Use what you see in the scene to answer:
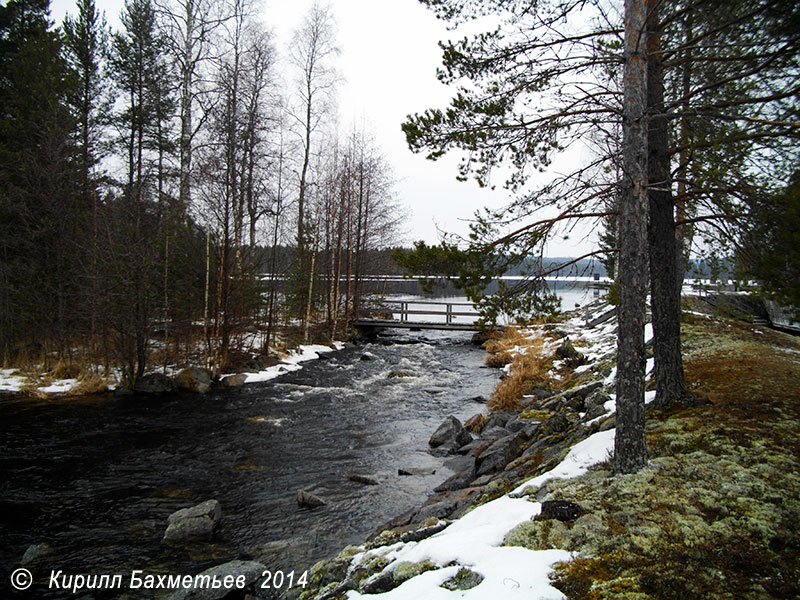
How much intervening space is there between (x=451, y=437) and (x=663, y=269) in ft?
17.1

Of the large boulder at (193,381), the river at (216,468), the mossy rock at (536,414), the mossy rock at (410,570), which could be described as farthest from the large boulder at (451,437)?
the large boulder at (193,381)

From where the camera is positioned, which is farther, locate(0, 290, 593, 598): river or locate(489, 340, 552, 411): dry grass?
locate(489, 340, 552, 411): dry grass

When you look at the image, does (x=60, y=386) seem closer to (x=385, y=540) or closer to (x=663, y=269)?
(x=385, y=540)

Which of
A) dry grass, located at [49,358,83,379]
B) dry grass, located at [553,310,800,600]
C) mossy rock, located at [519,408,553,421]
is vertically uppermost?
dry grass, located at [553,310,800,600]

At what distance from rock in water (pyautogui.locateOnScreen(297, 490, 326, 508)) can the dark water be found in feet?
0.37

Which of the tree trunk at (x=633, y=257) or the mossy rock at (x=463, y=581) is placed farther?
the tree trunk at (x=633, y=257)

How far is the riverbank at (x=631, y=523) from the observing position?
8.79 feet

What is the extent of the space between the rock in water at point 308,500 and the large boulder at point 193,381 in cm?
761

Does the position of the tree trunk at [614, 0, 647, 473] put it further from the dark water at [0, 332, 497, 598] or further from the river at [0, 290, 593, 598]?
the dark water at [0, 332, 497, 598]

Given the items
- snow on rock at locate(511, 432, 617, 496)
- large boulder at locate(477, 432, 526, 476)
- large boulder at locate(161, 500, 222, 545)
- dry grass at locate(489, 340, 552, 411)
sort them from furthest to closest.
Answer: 1. dry grass at locate(489, 340, 552, 411)
2. large boulder at locate(477, 432, 526, 476)
3. large boulder at locate(161, 500, 222, 545)
4. snow on rock at locate(511, 432, 617, 496)

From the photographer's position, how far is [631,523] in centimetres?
321

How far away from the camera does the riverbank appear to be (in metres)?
2.68

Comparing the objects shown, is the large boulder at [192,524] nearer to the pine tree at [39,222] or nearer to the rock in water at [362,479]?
the rock in water at [362,479]

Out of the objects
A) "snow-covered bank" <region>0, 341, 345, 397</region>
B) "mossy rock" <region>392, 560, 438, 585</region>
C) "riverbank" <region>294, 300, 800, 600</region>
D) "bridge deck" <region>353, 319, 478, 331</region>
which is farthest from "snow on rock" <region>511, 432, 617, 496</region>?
"bridge deck" <region>353, 319, 478, 331</region>
